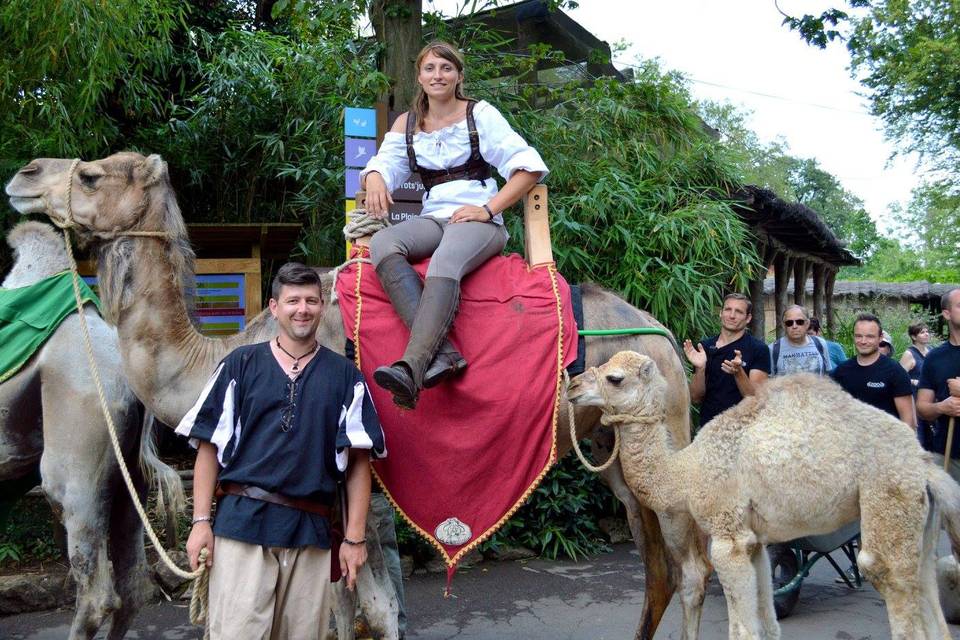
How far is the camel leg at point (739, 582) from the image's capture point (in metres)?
3.36

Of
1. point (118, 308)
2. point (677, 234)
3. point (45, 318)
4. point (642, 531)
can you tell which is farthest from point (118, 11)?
point (642, 531)

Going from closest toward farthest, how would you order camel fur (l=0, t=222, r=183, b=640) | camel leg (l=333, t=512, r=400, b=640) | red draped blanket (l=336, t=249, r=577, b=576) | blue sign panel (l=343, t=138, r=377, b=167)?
camel leg (l=333, t=512, r=400, b=640) → red draped blanket (l=336, t=249, r=577, b=576) → camel fur (l=0, t=222, r=183, b=640) → blue sign panel (l=343, t=138, r=377, b=167)

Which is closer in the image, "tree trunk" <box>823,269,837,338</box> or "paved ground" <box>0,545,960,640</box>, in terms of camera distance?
"paved ground" <box>0,545,960,640</box>

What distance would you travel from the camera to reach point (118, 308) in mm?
3857

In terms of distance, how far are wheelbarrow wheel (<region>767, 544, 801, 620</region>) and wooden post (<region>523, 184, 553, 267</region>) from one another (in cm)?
262

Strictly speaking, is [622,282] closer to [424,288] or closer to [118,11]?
[424,288]

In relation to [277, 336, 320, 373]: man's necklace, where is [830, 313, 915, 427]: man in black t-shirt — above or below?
below

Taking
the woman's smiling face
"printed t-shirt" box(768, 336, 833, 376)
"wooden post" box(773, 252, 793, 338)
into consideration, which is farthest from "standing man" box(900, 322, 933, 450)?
the woman's smiling face

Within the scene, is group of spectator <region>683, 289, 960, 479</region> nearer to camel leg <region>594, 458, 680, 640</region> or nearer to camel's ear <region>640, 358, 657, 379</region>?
camel leg <region>594, 458, 680, 640</region>

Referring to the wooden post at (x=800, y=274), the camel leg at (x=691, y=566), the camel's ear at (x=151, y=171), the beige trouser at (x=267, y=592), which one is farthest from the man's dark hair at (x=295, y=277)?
the wooden post at (x=800, y=274)

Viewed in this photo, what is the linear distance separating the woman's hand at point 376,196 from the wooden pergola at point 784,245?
484cm

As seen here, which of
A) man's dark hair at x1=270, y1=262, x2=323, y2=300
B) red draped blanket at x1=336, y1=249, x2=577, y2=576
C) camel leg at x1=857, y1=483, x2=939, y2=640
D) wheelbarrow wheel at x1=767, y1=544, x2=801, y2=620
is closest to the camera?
man's dark hair at x1=270, y1=262, x2=323, y2=300

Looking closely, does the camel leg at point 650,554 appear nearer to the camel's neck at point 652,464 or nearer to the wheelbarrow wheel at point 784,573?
the camel's neck at point 652,464

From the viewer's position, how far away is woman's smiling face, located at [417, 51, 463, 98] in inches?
156
